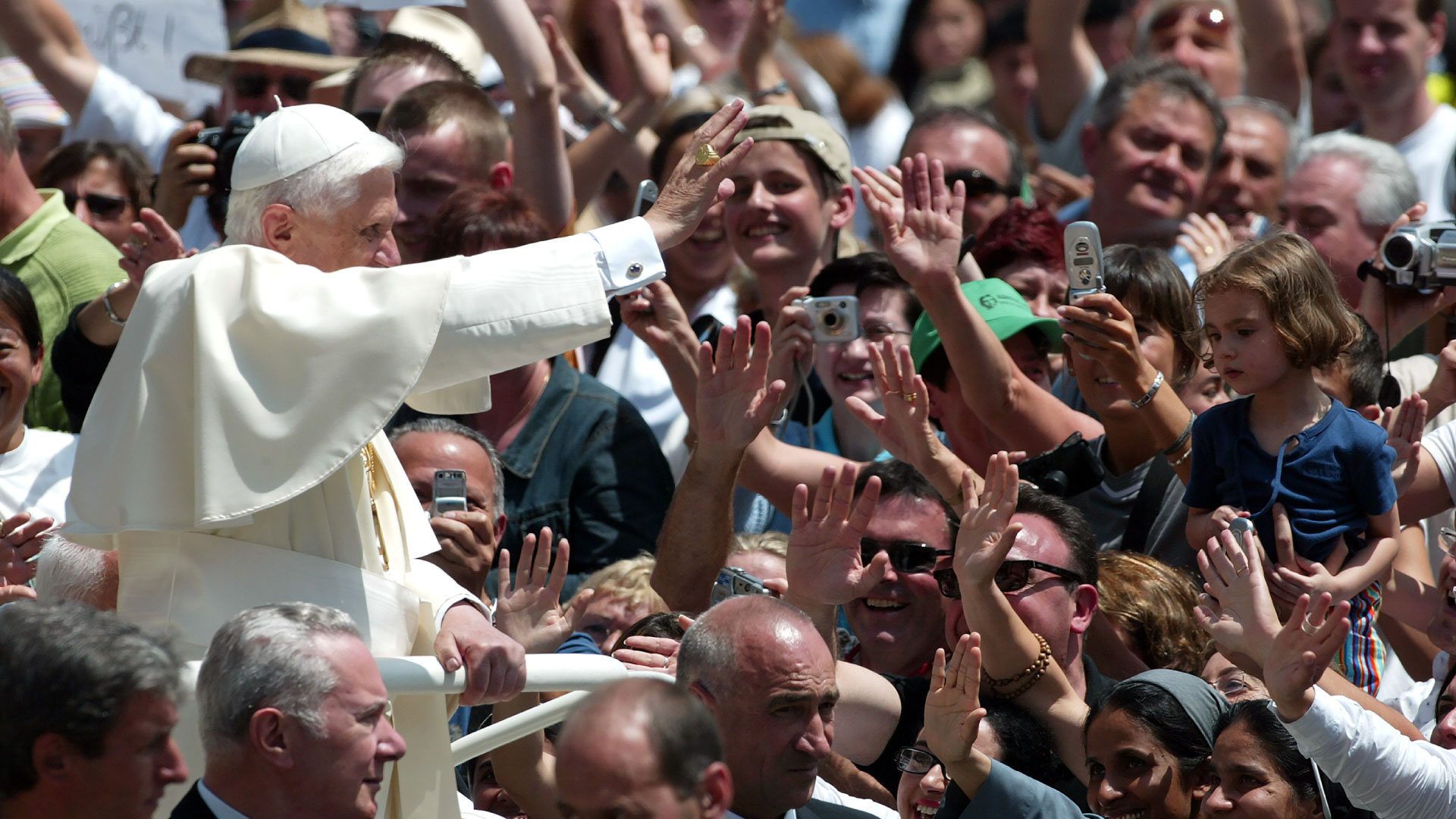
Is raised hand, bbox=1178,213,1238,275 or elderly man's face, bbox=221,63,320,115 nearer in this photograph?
raised hand, bbox=1178,213,1238,275

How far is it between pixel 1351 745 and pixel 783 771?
1.28 m

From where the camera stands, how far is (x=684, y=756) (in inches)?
121

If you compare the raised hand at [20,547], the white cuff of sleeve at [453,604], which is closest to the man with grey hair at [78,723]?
the white cuff of sleeve at [453,604]

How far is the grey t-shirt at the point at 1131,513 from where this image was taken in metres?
5.57

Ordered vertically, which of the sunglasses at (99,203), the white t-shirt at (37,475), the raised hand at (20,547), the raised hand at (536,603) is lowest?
the white t-shirt at (37,475)

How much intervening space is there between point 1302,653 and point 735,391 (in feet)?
5.82

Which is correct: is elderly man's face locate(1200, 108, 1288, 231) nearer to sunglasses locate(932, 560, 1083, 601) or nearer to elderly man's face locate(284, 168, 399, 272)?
sunglasses locate(932, 560, 1083, 601)

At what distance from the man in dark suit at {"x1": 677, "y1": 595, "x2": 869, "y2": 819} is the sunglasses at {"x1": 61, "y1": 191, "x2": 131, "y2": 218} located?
4.34 m

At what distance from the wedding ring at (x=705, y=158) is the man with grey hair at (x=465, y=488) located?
4.83 ft

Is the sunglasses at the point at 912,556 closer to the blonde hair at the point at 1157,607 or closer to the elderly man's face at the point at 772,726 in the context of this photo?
the blonde hair at the point at 1157,607

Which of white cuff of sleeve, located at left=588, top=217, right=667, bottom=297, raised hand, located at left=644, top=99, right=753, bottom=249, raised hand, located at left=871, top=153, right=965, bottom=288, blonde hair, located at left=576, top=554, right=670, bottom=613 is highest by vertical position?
raised hand, located at left=644, top=99, right=753, bottom=249

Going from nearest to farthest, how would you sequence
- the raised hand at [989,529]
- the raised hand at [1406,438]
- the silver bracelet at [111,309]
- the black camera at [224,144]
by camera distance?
the raised hand at [989,529] → the raised hand at [1406,438] → the silver bracelet at [111,309] → the black camera at [224,144]

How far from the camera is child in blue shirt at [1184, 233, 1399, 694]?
4.90 m

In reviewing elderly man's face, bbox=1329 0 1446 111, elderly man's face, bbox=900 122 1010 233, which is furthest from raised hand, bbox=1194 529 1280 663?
elderly man's face, bbox=1329 0 1446 111
